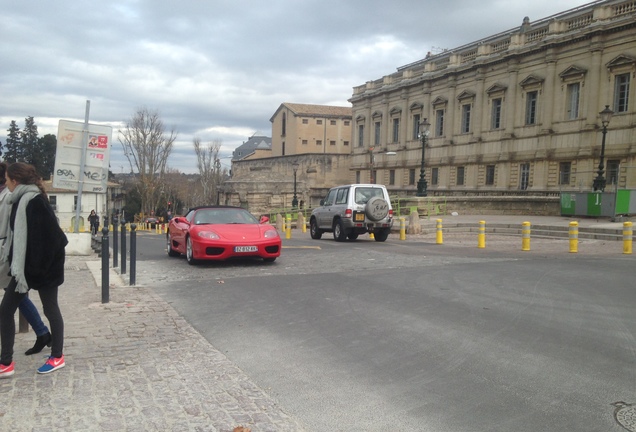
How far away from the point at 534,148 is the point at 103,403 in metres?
41.4

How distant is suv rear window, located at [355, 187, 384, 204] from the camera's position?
679 inches

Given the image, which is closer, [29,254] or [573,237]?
[29,254]

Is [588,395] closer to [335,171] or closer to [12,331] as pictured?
[12,331]

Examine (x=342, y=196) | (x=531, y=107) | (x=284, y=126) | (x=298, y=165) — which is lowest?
(x=342, y=196)

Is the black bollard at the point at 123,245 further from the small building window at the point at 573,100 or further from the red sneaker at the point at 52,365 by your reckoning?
the small building window at the point at 573,100

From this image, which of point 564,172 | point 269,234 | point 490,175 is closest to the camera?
point 269,234

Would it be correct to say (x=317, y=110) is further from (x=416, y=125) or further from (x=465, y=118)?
(x=465, y=118)

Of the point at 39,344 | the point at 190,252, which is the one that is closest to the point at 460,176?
the point at 190,252

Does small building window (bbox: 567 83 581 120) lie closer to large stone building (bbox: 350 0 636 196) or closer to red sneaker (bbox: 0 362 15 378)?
large stone building (bbox: 350 0 636 196)

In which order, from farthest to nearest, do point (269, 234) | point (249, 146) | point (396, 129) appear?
point (249, 146), point (396, 129), point (269, 234)

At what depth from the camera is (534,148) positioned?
40.2 meters

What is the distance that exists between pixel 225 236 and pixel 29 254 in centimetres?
618

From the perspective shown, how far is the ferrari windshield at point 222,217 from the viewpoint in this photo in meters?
11.5

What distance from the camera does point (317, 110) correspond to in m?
86.4
